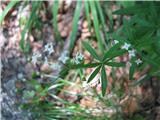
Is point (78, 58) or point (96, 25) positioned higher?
point (96, 25)

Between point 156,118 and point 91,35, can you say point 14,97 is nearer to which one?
point 91,35

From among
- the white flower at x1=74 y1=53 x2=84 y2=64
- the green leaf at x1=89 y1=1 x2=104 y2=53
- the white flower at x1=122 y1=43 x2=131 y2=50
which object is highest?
the green leaf at x1=89 y1=1 x2=104 y2=53

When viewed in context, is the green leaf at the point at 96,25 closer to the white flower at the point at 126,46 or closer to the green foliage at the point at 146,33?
the green foliage at the point at 146,33

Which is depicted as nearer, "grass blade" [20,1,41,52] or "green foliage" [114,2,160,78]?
"green foliage" [114,2,160,78]

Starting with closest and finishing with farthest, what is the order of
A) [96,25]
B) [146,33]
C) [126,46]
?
[126,46], [146,33], [96,25]

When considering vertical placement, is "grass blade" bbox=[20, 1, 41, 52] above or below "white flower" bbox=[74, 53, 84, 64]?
above

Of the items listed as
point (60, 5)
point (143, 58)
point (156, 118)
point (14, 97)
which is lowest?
point (156, 118)

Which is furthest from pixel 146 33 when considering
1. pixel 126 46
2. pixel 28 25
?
pixel 28 25

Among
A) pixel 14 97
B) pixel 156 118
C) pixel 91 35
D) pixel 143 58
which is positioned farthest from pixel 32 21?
pixel 143 58

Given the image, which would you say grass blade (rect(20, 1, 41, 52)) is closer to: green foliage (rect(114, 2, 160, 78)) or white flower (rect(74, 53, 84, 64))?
green foliage (rect(114, 2, 160, 78))

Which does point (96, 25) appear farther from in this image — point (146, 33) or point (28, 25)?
point (146, 33)

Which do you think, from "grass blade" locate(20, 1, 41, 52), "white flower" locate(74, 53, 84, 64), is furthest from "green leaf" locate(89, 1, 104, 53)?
"white flower" locate(74, 53, 84, 64)
